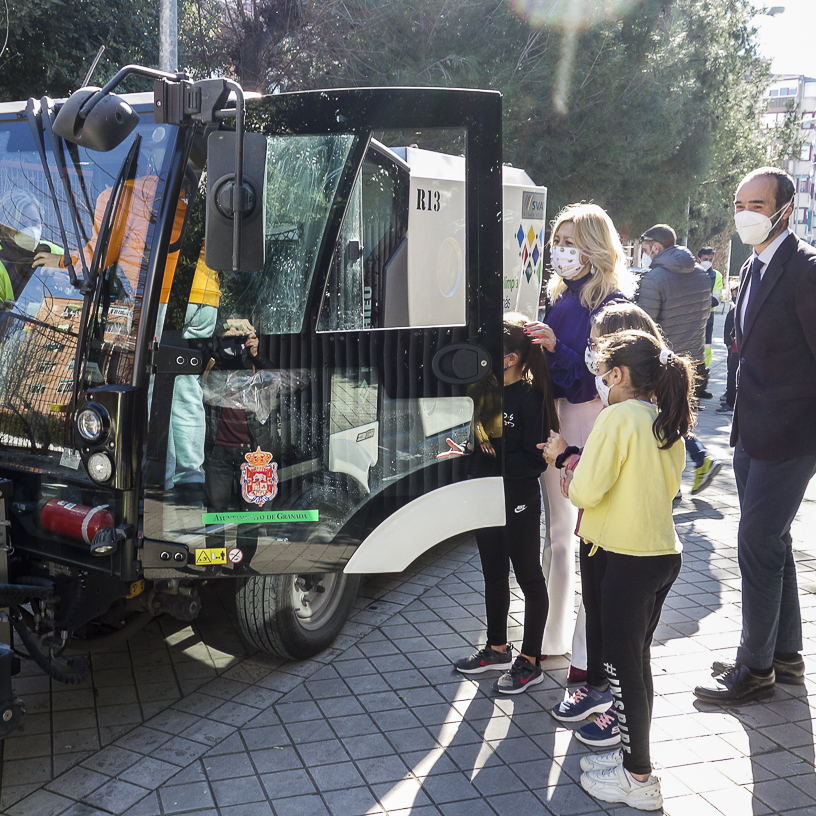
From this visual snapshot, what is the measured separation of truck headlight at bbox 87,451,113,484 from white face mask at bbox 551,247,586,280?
2.07 metres

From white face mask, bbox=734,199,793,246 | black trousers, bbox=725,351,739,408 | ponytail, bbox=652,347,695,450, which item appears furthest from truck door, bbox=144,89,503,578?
black trousers, bbox=725,351,739,408

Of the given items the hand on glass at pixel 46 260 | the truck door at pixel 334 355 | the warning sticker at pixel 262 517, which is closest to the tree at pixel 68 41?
the hand on glass at pixel 46 260

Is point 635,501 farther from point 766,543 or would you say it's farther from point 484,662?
point 484,662

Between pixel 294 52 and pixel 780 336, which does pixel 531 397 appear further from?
pixel 294 52

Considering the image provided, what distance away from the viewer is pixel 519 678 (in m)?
3.81

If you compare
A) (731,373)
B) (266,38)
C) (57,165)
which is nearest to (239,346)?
(57,165)

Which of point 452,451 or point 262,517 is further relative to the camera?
point 452,451

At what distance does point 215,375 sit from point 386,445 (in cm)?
69

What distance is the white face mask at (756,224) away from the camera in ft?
11.9

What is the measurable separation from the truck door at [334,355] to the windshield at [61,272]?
0.18m

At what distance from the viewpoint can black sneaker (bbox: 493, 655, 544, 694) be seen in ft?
12.5

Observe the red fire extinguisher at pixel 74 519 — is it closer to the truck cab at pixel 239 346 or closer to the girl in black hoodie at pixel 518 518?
the truck cab at pixel 239 346

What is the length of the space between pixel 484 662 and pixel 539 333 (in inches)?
60.2

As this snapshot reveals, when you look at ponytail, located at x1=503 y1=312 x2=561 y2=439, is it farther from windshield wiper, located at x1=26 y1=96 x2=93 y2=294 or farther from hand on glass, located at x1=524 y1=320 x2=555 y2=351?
windshield wiper, located at x1=26 y1=96 x2=93 y2=294
